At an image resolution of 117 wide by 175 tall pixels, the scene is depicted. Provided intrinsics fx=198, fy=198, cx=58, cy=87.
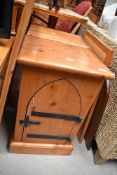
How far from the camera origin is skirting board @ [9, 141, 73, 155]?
1.13 m

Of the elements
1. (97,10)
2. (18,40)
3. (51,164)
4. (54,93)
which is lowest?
(51,164)

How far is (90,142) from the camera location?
4.20 feet

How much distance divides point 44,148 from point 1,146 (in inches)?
9.9

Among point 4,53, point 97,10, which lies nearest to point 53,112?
point 4,53

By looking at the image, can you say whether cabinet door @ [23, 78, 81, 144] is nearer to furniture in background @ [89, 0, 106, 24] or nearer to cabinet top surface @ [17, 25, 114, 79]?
cabinet top surface @ [17, 25, 114, 79]

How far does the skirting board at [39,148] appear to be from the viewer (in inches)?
44.4

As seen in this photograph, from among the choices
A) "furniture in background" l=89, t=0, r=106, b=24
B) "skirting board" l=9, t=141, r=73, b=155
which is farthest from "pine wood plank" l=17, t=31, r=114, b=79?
"furniture in background" l=89, t=0, r=106, b=24

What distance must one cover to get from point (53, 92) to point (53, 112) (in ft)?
0.43

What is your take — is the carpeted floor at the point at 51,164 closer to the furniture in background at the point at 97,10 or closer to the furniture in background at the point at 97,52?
the furniture in background at the point at 97,52

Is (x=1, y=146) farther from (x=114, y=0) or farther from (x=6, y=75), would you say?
(x=114, y=0)

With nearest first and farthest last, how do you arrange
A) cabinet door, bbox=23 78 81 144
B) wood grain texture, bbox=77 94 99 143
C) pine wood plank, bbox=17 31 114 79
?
pine wood plank, bbox=17 31 114 79, cabinet door, bbox=23 78 81 144, wood grain texture, bbox=77 94 99 143

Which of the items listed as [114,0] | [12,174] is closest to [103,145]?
[12,174]

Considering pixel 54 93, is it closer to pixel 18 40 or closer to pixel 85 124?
pixel 18 40

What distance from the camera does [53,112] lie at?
3.39ft
